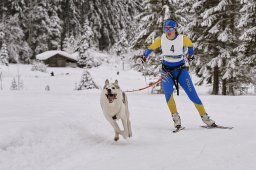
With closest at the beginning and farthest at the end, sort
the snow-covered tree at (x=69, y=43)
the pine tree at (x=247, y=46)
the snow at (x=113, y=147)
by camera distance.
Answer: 1. the snow at (x=113, y=147)
2. the pine tree at (x=247, y=46)
3. the snow-covered tree at (x=69, y=43)

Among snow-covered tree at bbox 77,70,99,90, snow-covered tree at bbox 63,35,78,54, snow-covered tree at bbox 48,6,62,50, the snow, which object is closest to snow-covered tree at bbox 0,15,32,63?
snow-covered tree at bbox 48,6,62,50

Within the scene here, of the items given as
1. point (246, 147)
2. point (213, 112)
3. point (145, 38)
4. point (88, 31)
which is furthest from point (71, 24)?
point (246, 147)

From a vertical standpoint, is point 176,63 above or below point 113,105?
above

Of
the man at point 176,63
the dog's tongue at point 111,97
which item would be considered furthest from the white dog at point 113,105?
the man at point 176,63

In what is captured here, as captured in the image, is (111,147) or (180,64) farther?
(180,64)

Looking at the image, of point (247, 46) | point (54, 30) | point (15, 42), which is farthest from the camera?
point (54, 30)

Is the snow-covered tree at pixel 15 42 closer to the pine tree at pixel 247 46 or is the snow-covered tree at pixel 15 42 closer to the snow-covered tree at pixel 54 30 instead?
the snow-covered tree at pixel 54 30

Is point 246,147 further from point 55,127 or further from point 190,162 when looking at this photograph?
point 55,127

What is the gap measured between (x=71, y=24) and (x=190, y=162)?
66.4 m

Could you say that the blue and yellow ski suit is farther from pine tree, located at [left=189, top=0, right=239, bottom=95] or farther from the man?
pine tree, located at [left=189, top=0, right=239, bottom=95]

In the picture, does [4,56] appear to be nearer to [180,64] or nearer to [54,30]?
[54,30]

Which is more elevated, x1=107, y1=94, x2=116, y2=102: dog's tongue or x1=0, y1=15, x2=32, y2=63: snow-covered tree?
x1=0, y1=15, x2=32, y2=63: snow-covered tree

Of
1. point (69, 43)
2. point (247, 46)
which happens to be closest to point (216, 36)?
point (247, 46)

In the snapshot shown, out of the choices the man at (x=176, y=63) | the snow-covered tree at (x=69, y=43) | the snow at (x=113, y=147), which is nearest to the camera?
the snow at (x=113, y=147)
